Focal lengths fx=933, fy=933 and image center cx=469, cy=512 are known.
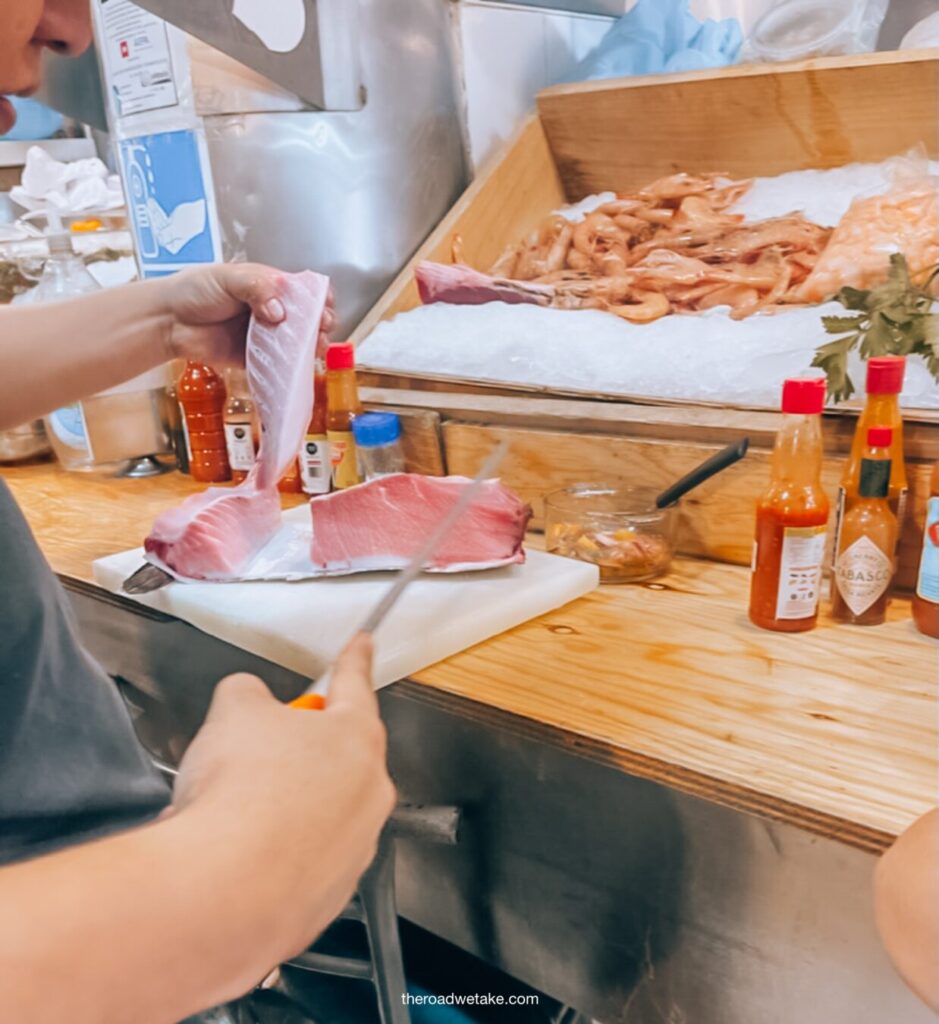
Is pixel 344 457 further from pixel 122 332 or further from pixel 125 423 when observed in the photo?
pixel 125 423

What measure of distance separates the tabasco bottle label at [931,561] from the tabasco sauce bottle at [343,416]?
0.83 metres

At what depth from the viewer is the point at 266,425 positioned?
120 centimetres

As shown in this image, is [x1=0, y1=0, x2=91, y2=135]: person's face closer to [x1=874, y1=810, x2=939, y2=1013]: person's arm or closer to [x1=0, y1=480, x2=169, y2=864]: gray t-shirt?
[x1=0, y1=480, x2=169, y2=864]: gray t-shirt

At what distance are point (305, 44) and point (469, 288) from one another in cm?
51

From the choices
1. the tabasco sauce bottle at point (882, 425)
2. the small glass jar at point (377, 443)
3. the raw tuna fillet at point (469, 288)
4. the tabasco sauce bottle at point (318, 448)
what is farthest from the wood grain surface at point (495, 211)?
the tabasco sauce bottle at point (882, 425)

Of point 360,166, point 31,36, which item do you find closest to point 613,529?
point 31,36

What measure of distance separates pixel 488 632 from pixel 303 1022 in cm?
62

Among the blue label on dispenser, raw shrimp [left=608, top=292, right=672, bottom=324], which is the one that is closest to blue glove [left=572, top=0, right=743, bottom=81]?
raw shrimp [left=608, top=292, right=672, bottom=324]

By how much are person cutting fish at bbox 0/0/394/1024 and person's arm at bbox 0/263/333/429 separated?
1.14 feet

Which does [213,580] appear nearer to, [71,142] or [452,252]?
[452,252]

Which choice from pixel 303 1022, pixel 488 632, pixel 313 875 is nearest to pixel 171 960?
pixel 313 875

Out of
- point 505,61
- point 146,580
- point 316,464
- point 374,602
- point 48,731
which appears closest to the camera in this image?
point 48,731

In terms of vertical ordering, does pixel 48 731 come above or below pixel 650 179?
below

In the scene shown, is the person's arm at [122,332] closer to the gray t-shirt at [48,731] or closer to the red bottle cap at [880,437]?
the gray t-shirt at [48,731]
